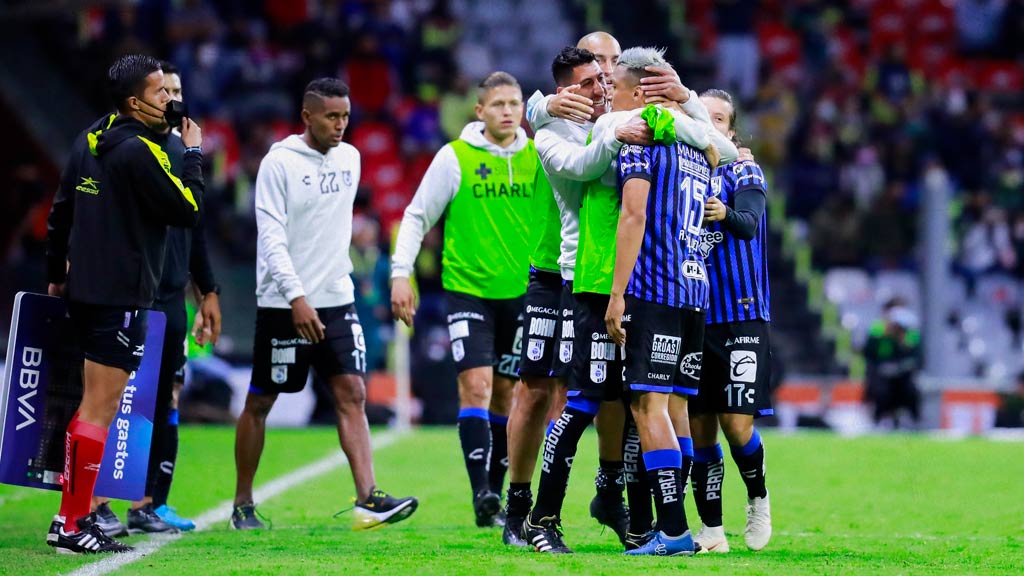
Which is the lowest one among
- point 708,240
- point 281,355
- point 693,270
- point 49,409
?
point 49,409

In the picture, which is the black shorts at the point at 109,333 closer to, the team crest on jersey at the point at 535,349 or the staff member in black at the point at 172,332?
the staff member in black at the point at 172,332

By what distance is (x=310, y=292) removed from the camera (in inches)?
345

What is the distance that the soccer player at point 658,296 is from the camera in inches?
271

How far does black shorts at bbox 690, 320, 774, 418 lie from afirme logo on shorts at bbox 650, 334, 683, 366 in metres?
0.80

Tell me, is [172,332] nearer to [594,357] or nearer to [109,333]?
[109,333]

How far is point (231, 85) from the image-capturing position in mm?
22938

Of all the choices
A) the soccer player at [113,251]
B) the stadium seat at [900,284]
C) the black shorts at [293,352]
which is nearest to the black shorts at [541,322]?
the black shorts at [293,352]

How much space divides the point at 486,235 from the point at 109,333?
101 inches

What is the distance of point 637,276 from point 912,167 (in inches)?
753

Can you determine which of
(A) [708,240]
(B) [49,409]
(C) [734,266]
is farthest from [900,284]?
(B) [49,409]

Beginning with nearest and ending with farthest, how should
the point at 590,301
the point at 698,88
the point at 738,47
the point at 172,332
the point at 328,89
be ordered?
the point at 590,301 → the point at 328,89 → the point at 172,332 → the point at 698,88 → the point at 738,47

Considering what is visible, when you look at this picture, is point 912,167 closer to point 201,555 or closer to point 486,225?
point 486,225

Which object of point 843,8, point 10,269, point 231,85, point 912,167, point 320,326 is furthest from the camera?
point 843,8

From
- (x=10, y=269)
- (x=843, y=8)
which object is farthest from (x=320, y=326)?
(x=843, y=8)
